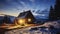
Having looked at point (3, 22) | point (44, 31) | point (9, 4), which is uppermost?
point (9, 4)

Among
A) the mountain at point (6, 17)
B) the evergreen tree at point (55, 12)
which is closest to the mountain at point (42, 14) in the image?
the evergreen tree at point (55, 12)

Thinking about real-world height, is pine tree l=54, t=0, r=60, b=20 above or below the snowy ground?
above

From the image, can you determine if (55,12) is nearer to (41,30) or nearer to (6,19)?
(41,30)

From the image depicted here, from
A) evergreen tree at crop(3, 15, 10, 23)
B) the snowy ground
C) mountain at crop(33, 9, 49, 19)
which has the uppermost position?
mountain at crop(33, 9, 49, 19)

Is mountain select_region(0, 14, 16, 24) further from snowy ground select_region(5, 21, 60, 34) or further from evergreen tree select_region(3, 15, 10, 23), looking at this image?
snowy ground select_region(5, 21, 60, 34)

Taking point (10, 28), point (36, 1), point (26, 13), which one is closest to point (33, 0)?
point (36, 1)

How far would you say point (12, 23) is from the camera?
3.04 metres

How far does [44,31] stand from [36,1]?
56 cm

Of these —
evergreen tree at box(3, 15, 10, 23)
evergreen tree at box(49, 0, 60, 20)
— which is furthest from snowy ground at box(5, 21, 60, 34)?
evergreen tree at box(3, 15, 10, 23)

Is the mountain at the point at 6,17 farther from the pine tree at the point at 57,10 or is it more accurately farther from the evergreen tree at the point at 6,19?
the pine tree at the point at 57,10

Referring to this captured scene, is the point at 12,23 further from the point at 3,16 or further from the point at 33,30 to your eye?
the point at 33,30

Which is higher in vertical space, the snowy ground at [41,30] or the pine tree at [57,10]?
the pine tree at [57,10]

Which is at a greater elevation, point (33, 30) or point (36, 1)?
point (36, 1)

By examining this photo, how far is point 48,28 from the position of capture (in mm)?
3076
